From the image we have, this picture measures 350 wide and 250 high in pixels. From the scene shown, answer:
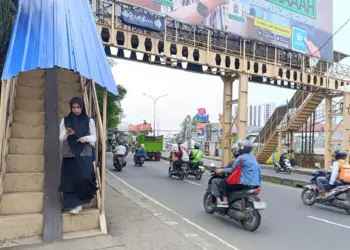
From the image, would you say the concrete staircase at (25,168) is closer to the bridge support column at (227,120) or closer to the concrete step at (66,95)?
the concrete step at (66,95)

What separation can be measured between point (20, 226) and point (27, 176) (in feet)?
3.08

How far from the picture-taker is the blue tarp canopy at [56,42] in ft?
14.6

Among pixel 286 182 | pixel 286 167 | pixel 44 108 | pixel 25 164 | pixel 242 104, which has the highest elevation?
pixel 242 104

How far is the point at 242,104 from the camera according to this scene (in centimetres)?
1736

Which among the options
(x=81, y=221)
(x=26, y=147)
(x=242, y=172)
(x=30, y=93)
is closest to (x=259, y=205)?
(x=242, y=172)

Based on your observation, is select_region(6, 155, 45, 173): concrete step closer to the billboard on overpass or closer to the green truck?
A: the billboard on overpass

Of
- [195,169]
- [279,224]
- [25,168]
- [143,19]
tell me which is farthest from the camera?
[143,19]

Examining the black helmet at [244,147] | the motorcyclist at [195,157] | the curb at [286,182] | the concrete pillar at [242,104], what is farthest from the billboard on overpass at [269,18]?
the black helmet at [244,147]

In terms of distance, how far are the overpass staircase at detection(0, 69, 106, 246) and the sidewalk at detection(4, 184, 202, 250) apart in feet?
0.78

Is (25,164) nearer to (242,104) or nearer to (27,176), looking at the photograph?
(27,176)

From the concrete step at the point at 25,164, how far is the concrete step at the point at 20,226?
0.98 meters

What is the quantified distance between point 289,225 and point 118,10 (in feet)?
36.5

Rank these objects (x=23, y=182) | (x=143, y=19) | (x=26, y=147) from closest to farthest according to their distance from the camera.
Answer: (x=23, y=182), (x=26, y=147), (x=143, y=19)

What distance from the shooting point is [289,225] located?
6.63 meters
